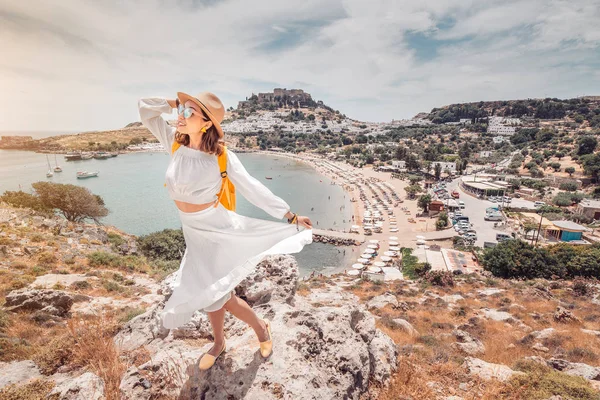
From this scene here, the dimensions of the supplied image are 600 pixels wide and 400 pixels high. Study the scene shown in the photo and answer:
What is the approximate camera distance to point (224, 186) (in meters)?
2.18

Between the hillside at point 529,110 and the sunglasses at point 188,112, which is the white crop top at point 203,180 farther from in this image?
the hillside at point 529,110

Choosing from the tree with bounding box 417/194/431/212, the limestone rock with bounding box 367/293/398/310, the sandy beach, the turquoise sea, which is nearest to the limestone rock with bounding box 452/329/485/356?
the limestone rock with bounding box 367/293/398/310

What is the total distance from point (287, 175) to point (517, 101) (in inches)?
5030

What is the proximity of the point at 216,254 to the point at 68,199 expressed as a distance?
2105 cm

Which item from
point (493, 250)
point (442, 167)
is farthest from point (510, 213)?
point (442, 167)

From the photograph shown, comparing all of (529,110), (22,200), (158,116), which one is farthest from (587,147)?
(22,200)

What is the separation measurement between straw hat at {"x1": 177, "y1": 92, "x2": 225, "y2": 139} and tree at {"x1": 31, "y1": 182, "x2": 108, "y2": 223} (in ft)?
68.7

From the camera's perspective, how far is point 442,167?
2282 inches

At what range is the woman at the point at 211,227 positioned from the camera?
2066mm

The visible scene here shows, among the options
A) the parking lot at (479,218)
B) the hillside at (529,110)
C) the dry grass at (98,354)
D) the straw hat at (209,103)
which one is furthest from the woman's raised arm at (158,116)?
the hillside at (529,110)

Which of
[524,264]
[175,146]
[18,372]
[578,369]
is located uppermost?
[175,146]

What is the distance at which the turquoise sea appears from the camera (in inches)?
1062

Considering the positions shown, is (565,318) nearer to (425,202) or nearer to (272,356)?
(272,356)

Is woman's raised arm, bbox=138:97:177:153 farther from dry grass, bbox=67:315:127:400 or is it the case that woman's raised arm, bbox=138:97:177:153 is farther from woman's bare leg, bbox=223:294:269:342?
dry grass, bbox=67:315:127:400
